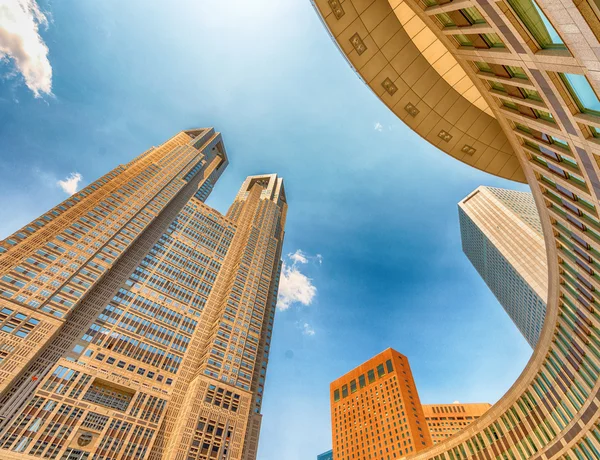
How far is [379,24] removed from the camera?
19422mm

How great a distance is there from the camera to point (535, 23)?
10938 mm

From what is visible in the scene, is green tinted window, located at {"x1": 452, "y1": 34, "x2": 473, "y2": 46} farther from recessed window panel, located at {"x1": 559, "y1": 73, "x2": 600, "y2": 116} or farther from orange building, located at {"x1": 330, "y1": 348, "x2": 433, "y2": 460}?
orange building, located at {"x1": 330, "y1": 348, "x2": 433, "y2": 460}

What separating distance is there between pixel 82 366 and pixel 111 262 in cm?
2014

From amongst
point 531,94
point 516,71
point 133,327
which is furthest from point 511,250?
point 133,327

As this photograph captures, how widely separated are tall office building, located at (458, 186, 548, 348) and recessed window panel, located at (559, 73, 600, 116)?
5039 inches

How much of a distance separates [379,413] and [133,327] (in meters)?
82.3

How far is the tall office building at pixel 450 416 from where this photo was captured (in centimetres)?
12648

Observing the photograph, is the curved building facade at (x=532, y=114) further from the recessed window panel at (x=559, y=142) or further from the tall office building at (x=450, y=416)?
the tall office building at (x=450, y=416)

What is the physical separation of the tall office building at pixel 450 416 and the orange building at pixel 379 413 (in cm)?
3979

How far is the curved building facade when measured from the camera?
11109 millimetres

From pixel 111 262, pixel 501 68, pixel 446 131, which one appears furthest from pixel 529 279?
pixel 111 262

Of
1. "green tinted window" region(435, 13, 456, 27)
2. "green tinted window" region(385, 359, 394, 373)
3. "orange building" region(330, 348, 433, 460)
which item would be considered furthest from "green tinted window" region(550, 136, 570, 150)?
"green tinted window" region(385, 359, 394, 373)

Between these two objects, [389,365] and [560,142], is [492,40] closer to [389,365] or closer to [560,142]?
[560,142]

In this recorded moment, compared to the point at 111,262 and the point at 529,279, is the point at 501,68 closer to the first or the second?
the point at 111,262
